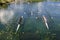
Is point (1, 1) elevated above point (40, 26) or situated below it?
below

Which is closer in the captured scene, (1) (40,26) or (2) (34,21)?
(1) (40,26)

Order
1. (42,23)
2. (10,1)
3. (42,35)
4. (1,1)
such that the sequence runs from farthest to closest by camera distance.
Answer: (10,1)
(1,1)
(42,23)
(42,35)

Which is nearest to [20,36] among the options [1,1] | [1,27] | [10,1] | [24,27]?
[24,27]

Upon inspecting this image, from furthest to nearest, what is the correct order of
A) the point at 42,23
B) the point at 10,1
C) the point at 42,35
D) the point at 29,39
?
the point at 10,1 < the point at 42,23 < the point at 42,35 < the point at 29,39

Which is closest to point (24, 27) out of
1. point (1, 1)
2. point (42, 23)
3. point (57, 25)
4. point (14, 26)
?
point (14, 26)

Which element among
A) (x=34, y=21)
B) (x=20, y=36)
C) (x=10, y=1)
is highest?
(x=20, y=36)

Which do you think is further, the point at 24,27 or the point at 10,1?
the point at 10,1

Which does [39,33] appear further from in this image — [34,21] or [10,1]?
[10,1]

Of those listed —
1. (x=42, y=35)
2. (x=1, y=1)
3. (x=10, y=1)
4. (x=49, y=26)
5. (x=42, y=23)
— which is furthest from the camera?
(x=10, y=1)

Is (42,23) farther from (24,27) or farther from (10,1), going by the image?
(10,1)
